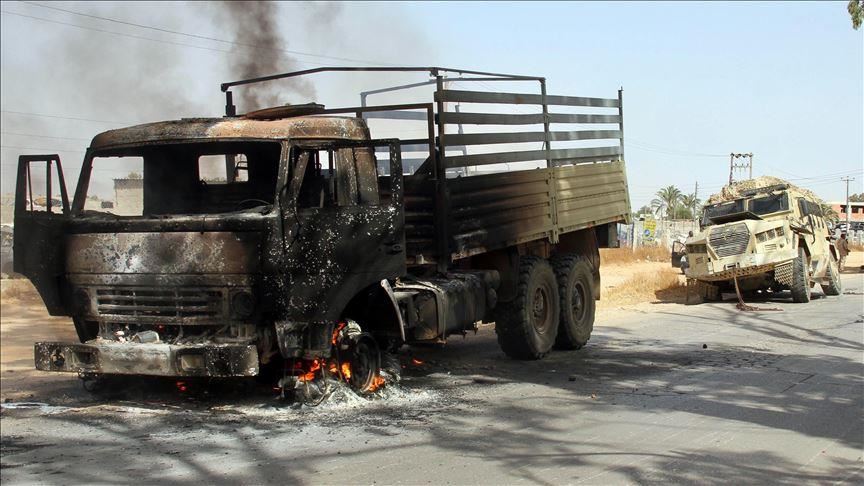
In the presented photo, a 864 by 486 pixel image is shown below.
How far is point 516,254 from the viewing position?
9.68 meters

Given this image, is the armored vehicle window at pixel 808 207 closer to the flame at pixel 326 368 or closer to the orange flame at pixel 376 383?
the orange flame at pixel 376 383

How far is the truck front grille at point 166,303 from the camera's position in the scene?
250 inches

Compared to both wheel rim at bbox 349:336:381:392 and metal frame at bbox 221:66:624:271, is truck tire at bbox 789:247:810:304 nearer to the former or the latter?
metal frame at bbox 221:66:624:271

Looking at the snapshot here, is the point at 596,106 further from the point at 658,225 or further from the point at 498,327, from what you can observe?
the point at 658,225

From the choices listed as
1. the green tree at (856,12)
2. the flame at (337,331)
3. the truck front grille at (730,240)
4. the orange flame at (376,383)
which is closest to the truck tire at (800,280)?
the truck front grille at (730,240)

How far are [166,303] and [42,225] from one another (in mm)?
1332

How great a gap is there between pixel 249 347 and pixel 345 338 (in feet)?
3.03

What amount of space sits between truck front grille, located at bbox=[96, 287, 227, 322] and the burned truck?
1cm

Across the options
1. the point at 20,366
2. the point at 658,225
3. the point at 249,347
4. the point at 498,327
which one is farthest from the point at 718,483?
the point at 658,225

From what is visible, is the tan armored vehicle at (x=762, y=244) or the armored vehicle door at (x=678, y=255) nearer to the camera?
the tan armored vehicle at (x=762, y=244)

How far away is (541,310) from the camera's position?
33.6 ft

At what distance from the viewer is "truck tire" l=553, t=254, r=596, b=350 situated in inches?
418

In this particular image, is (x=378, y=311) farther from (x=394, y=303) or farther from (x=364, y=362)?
(x=364, y=362)

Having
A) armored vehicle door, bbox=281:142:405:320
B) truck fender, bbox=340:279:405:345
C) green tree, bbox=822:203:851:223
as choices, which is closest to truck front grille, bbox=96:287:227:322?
armored vehicle door, bbox=281:142:405:320
